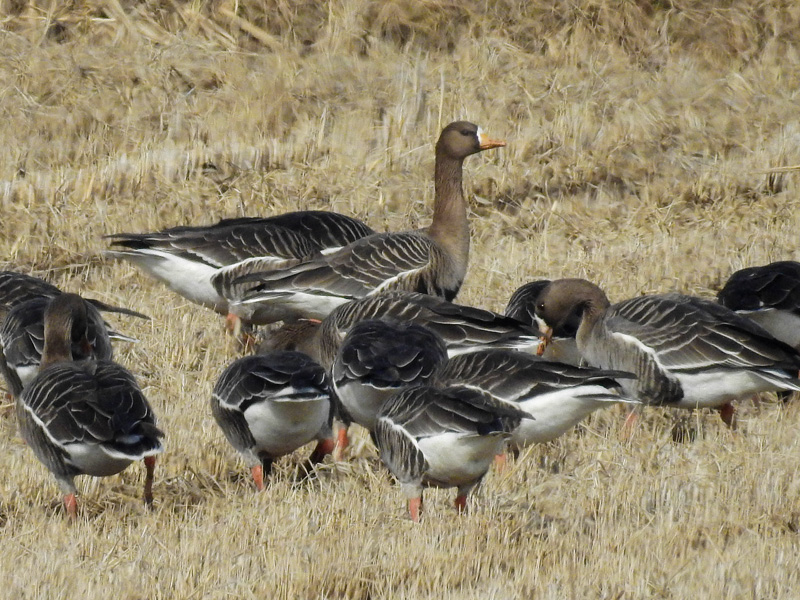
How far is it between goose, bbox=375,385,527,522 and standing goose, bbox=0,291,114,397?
2280 mm

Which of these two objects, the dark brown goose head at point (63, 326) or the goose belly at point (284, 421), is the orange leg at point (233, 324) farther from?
the goose belly at point (284, 421)

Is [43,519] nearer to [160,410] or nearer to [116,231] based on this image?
[160,410]

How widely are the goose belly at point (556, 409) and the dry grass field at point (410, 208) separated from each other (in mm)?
315

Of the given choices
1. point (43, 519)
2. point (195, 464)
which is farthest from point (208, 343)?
point (43, 519)

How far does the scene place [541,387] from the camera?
21.3ft

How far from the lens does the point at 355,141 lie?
13.9m

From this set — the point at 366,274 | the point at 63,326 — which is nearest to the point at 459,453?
the point at 63,326

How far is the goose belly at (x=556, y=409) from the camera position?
21.0 feet

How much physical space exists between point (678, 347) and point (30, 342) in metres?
4.05

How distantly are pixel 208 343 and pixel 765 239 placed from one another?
17.1 ft

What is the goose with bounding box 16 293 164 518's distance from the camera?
245 inches

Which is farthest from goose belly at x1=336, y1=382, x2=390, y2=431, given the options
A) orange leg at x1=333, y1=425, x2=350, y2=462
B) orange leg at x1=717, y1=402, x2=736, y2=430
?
orange leg at x1=717, y1=402, x2=736, y2=430

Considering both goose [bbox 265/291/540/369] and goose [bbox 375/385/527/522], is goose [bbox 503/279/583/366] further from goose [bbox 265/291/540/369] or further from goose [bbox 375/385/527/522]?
goose [bbox 375/385/527/522]

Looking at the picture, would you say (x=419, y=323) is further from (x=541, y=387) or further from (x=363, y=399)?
(x=541, y=387)
